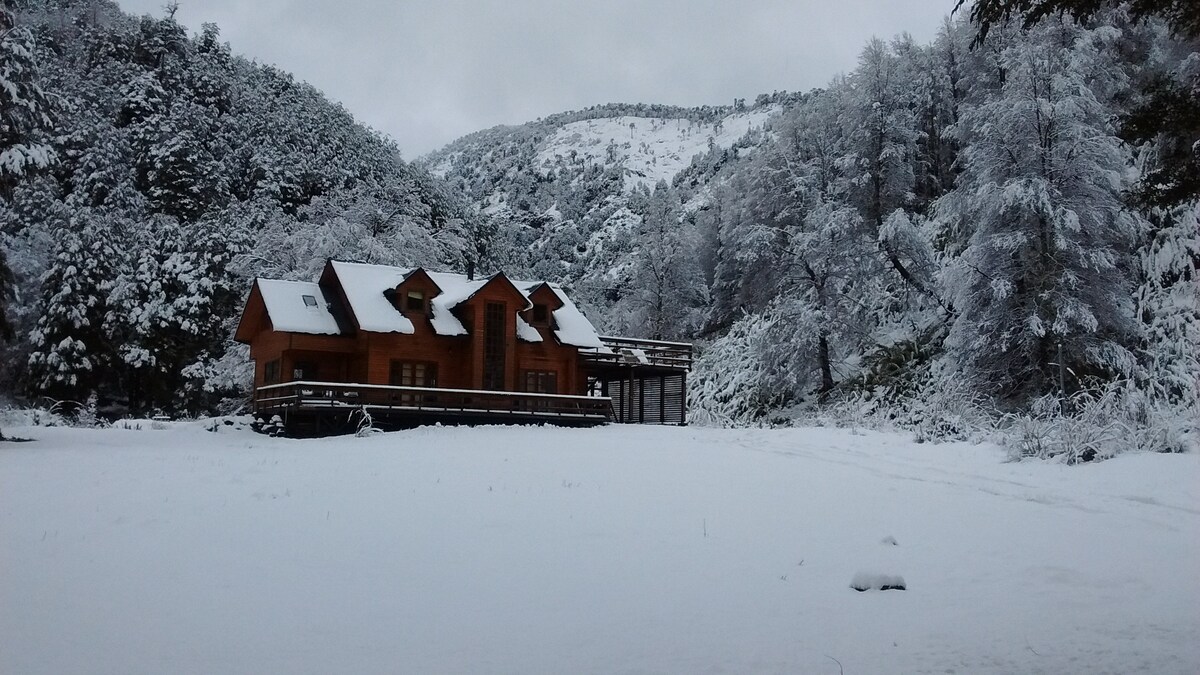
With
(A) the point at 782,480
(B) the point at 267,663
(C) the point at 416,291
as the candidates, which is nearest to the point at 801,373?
(C) the point at 416,291

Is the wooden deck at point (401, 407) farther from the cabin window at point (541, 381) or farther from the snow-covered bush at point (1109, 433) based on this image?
the snow-covered bush at point (1109, 433)

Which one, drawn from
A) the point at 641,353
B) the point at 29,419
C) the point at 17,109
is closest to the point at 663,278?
the point at 641,353

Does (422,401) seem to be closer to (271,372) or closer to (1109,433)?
(271,372)

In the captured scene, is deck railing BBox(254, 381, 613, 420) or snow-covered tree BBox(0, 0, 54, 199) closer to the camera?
snow-covered tree BBox(0, 0, 54, 199)

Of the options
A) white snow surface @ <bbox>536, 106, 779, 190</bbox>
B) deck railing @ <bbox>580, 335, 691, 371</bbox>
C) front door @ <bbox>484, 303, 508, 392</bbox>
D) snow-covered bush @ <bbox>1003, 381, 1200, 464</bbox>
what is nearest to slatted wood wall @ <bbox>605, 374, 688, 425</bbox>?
deck railing @ <bbox>580, 335, 691, 371</bbox>

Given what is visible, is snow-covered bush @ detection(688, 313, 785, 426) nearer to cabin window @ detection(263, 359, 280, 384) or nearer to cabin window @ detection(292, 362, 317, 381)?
cabin window @ detection(292, 362, 317, 381)

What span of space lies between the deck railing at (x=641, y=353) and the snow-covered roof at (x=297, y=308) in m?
10.4

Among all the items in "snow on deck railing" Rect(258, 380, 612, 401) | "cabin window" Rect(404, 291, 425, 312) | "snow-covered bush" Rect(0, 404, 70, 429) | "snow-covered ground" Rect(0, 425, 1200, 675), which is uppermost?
"cabin window" Rect(404, 291, 425, 312)

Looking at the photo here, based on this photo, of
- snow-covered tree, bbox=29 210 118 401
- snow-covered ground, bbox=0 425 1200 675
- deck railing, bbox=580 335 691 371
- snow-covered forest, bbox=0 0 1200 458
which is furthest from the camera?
snow-covered tree, bbox=29 210 118 401

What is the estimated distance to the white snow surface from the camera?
13930cm

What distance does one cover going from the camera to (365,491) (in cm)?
1194

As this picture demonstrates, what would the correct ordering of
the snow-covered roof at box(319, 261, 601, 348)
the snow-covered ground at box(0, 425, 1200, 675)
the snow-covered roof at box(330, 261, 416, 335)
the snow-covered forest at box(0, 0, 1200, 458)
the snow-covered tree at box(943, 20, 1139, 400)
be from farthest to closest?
the snow-covered roof at box(319, 261, 601, 348) → the snow-covered roof at box(330, 261, 416, 335) → the snow-covered tree at box(943, 20, 1139, 400) → the snow-covered forest at box(0, 0, 1200, 458) → the snow-covered ground at box(0, 425, 1200, 675)

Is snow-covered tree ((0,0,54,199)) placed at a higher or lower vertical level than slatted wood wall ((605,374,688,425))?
higher

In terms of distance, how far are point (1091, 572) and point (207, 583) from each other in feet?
25.6
